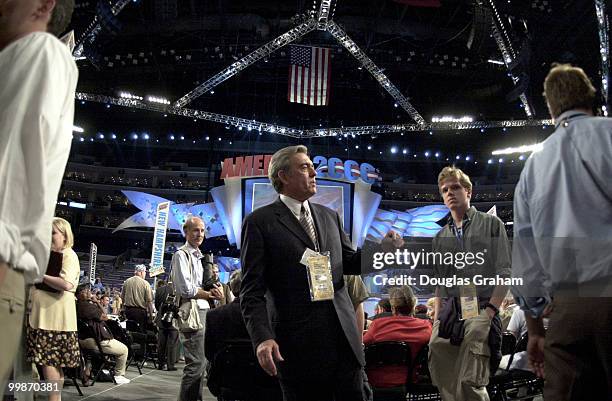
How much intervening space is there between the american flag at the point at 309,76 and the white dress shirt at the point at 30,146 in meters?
16.4

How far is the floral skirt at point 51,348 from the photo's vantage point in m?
4.07

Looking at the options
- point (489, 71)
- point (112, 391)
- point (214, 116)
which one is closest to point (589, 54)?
point (489, 71)

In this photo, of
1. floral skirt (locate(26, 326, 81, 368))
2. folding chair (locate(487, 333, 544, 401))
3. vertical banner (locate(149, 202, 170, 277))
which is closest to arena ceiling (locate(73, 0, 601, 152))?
vertical banner (locate(149, 202, 170, 277))

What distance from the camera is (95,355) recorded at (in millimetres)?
6566

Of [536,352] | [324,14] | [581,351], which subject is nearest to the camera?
[581,351]

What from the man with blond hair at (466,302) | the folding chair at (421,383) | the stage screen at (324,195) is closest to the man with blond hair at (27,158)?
the man with blond hair at (466,302)

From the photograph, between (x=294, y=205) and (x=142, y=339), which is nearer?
(x=294, y=205)

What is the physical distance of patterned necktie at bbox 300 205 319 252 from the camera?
8.54 ft

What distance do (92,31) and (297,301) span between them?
13520 mm

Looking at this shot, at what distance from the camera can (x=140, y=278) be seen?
412 inches

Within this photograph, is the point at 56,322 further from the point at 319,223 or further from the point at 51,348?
the point at 319,223

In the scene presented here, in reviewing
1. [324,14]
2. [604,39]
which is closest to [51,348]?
[324,14]

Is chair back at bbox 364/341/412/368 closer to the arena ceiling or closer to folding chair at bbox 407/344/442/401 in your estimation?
folding chair at bbox 407/344/442/401

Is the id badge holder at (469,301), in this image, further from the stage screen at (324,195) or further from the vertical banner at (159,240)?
the stage screen at (324,195)
